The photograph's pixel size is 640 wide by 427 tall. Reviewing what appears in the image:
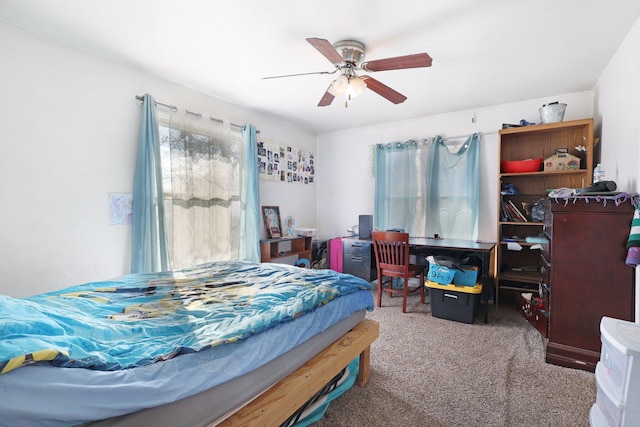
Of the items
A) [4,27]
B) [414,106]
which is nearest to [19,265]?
[4,27]

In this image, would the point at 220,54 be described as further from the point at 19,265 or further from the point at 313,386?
the point at 313,386

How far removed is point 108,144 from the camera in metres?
2.51

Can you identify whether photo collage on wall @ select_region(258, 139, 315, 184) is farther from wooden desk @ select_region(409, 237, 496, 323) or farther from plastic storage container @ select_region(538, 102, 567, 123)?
plastic storage container @ select_region(538, 102, 567, 123)

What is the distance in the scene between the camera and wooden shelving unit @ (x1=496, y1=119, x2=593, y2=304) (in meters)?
3.17

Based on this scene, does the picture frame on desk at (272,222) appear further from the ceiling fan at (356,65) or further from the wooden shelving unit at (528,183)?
the wooden shelving unit at (528,183)

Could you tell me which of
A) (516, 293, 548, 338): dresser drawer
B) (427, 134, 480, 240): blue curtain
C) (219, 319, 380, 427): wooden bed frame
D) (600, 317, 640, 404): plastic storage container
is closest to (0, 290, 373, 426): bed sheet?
(219, 319, 380, 427): wooden bed frame

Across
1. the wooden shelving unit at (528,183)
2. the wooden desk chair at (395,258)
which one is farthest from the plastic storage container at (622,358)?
the wooden shelving unit at (528,183)

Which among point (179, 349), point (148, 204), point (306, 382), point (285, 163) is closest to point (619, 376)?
point (306, 382)

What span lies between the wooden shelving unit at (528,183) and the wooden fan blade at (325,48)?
2.30 metres

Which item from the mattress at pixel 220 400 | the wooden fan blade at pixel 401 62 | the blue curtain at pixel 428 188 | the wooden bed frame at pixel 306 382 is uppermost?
the wooden fan blade at pixel 401 62

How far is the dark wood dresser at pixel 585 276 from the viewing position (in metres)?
1.91

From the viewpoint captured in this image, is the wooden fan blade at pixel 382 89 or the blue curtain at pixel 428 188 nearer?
the wooden fan blade at pixel 382 89

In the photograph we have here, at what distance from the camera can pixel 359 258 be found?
3.77 metres

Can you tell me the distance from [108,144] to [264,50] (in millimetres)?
1541
